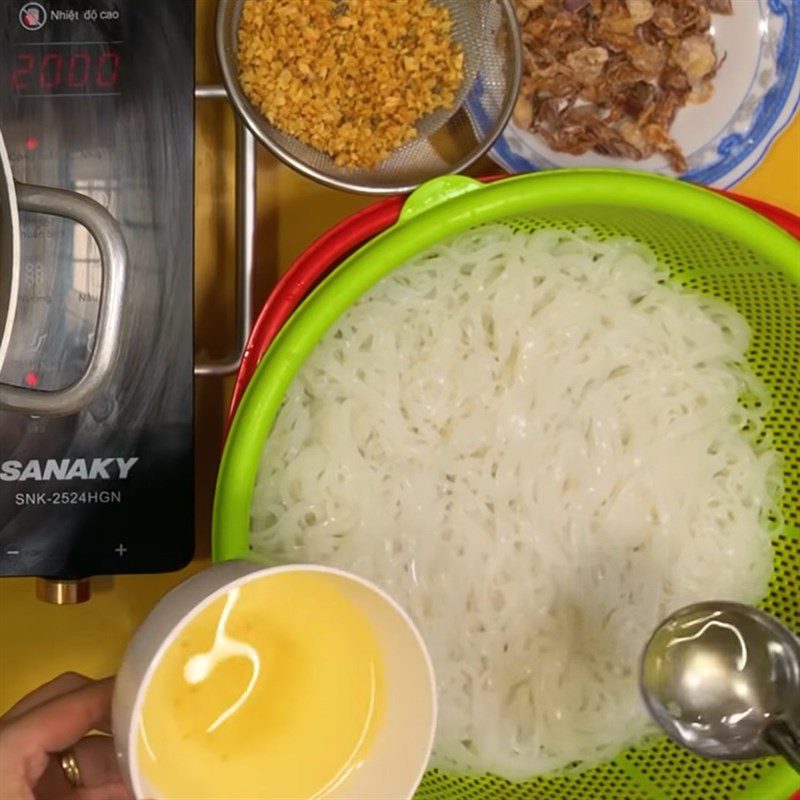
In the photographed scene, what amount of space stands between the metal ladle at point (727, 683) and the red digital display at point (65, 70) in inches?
26.5

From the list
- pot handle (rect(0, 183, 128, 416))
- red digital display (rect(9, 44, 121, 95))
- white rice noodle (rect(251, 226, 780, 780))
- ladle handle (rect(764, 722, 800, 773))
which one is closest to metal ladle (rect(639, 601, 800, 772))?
ladle handle (rect(764, 722, 800, 773))

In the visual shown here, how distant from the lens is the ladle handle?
71 centimetres

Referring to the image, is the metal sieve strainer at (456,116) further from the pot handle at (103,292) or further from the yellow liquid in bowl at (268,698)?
the yellow liquid in bowl at (268,698)

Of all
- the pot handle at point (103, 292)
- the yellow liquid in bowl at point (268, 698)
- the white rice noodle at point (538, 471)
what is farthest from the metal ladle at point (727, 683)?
the pot handle at point (103, 292)

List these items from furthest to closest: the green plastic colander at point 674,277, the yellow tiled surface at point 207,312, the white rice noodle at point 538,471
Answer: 1. the yellow tiled surface at point 207,312
2. the white rice noodle at point 538,471
3. the green plastic colander at point 674,277

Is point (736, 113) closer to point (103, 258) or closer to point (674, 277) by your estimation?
point (674, 277)

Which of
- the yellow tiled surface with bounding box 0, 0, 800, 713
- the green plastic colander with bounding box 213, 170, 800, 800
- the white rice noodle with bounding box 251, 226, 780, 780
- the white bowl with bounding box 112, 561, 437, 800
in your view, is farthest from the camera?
the yellow tiled surface with bounding box 0, 0, 800, 713

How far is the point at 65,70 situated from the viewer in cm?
85

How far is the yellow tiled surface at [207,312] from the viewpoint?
37.8 inches

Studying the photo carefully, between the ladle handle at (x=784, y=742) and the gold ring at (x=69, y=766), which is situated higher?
the ladle handle at (x=784, y=742)

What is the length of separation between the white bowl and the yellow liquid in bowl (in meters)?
0.01

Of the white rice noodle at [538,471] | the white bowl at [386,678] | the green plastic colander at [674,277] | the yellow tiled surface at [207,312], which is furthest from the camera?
the yellow tiled surface at [207,312]

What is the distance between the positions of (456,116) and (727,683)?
0.56 m

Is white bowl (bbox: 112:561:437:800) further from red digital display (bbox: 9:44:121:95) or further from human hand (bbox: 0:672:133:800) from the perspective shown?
red digital display (bbox: 9:44:121:95)
